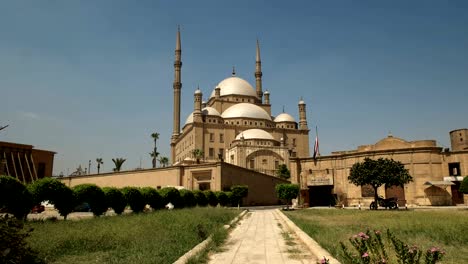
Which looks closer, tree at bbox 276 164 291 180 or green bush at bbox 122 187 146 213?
green bush at bbox 122 187 146 213

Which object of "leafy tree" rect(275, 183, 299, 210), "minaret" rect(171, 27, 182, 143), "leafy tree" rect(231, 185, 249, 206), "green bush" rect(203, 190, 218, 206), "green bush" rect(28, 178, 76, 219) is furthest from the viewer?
"minaret" rect(171, 27, 182, 143)

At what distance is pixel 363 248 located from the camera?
505 cm

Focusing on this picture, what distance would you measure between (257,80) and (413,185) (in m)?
52.1

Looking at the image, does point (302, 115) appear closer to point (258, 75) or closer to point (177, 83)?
point (258, 75)

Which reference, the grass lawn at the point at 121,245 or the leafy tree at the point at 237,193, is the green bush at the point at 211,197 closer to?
the leafy tree at the point at 237,193

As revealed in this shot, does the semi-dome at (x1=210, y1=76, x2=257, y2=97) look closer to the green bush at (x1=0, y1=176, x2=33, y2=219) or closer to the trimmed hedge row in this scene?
the trimmed hedge row

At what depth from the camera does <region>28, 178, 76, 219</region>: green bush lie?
16891 millimetres

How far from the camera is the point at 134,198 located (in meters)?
22.0

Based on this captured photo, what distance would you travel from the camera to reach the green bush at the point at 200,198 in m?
29.8

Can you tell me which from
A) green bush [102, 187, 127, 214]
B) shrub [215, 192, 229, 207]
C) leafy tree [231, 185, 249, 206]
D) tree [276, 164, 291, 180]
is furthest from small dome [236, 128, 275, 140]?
→ green bush [102, 187, 127, 214]

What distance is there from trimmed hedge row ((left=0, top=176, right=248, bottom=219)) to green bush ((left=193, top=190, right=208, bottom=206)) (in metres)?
0.87

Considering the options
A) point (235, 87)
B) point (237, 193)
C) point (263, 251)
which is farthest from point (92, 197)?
point (235, 87)

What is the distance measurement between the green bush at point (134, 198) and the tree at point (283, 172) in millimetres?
34184

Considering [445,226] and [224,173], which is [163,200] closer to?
[224,173]
